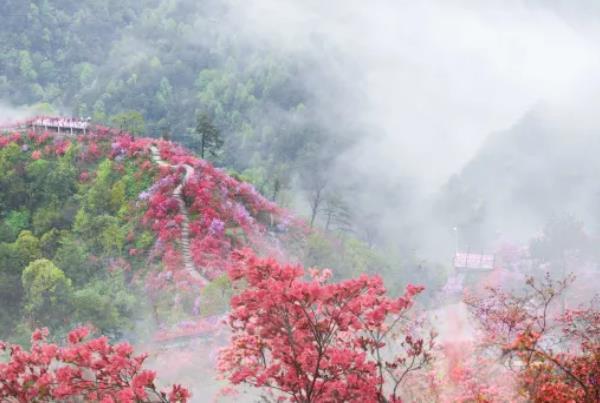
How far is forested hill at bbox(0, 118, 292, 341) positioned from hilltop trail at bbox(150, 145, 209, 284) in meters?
0.06

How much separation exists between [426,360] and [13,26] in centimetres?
8452

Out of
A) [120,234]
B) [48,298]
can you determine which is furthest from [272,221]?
[48,298]

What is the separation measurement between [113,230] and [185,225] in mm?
3015

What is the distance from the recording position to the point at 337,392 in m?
6.98

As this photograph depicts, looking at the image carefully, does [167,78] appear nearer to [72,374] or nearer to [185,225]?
[185,225]

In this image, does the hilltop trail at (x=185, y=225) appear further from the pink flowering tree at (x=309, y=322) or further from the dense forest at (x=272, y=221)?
the pink flowering tree at (x=309, y=322)

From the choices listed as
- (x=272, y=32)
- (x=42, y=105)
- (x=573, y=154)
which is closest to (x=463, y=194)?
(x=573, y=154)

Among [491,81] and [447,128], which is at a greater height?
[491,81]

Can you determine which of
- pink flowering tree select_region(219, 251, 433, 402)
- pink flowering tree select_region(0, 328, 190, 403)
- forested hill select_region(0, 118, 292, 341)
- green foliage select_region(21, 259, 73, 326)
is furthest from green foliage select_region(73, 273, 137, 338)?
pink flowering tree select_region(219, 251, 433, 402)

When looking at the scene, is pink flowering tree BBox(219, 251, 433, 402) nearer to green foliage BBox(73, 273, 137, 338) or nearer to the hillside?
green foliage BBox(73, 273, 137, 338)

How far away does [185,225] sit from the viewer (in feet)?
→ 82.9

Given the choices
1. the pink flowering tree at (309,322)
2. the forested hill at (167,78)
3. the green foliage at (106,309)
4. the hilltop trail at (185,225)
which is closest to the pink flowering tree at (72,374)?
the pink flowering tree at (309,322)

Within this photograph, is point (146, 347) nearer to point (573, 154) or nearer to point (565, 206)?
point (565, 206)

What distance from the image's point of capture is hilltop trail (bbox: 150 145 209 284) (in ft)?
74.9
